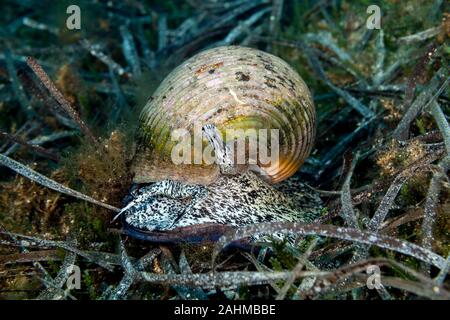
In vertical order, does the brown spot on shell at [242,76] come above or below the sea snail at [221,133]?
above

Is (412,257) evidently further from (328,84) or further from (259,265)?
(328,84)

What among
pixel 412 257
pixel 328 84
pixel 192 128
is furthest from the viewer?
pixel 328 84

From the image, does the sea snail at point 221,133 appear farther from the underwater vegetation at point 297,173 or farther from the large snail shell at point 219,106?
the underwater vegetation at point 297,173

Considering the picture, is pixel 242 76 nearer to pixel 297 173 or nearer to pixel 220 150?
pixel 220 150


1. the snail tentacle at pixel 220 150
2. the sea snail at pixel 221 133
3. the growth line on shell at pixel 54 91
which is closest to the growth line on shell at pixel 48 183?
the sea snail at pixel 221 133

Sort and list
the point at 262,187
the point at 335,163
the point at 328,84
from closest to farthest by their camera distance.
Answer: the point at 262,187, the point at 335,163, the point at 328,84

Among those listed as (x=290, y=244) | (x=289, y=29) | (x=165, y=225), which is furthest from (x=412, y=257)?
(x=289, y=29)
